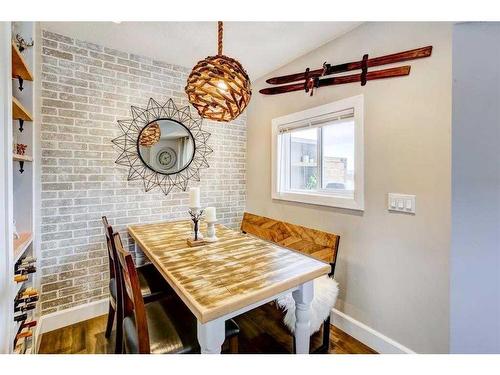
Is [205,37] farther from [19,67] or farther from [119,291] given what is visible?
[119,291]

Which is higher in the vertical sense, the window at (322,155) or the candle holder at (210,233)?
the window at (322,155)

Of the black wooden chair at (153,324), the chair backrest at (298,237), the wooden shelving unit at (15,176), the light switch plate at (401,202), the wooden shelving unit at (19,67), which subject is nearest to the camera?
the wooden shelving unit at (15,176)

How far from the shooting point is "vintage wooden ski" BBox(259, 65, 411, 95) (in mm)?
1545

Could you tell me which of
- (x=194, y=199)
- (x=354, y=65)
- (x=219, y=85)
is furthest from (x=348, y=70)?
(x=194, y=199)

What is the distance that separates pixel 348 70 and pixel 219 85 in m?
1.15

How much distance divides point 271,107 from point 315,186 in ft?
3.50

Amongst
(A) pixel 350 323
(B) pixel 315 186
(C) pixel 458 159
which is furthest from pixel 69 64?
(A) pixel 350 323

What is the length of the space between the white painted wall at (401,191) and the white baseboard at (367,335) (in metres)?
0.03

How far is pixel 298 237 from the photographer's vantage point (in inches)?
79.4

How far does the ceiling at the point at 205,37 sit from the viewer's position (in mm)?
1823

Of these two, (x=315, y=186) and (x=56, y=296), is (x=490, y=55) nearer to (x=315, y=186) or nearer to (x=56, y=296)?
(x=315, y=186)

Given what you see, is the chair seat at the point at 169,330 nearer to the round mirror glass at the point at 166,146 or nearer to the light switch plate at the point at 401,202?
the light switch plate at the point at 401,202

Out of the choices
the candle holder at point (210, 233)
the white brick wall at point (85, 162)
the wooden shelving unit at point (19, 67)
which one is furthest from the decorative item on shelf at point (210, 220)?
the wooden shelving unit at point (19, 67)
